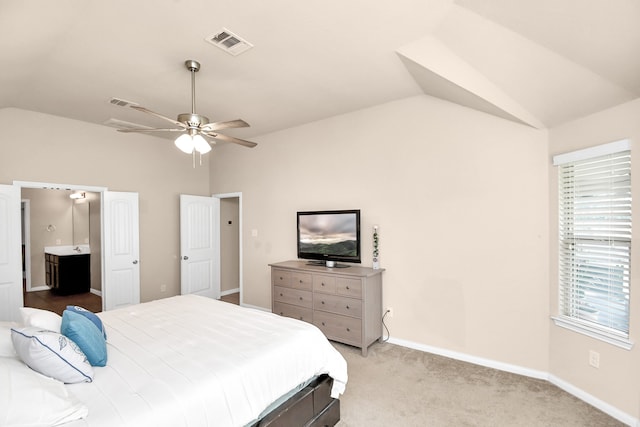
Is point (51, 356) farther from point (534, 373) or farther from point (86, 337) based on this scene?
point (534, 373)

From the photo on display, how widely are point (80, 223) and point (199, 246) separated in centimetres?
334

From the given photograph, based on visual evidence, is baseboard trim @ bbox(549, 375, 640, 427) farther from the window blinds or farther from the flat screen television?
the flat screen television

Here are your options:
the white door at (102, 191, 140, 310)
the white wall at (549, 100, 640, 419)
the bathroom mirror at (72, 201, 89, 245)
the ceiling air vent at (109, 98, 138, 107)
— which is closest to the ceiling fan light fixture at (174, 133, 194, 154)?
the ceiling air vent at (109, 98, 138, 107)

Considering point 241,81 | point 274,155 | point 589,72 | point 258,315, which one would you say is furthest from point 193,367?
point 274,155

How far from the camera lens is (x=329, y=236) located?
417 centimetres

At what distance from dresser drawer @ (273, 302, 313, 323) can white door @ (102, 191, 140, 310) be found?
231cm

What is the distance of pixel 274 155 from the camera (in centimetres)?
507

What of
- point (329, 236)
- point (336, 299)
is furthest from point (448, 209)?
point (336, 299)

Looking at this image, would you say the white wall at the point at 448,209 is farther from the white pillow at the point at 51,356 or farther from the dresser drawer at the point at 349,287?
the white pillow at the point at 51,356

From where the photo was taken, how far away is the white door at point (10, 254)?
3740 millimetres

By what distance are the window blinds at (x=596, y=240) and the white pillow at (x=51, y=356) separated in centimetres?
350

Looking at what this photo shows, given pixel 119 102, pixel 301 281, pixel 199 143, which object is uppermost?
pixel 119 102

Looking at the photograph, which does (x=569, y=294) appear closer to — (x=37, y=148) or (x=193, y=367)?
(x=193, y=367)

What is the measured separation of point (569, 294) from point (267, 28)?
3298 mm
